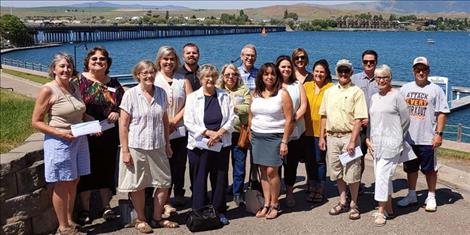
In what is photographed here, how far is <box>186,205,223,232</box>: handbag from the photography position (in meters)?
5.86

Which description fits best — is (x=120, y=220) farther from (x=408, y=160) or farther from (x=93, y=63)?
(x=408, y=160)

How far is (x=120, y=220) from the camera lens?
616 cm

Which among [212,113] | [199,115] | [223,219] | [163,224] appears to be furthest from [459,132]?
[163,224]

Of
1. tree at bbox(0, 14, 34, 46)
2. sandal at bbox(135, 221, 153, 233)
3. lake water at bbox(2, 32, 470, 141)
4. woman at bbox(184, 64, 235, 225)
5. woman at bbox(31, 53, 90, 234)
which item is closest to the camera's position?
woman at bbox(31, 53, 90, 234)

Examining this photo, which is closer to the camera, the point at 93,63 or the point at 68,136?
the point at 68,136

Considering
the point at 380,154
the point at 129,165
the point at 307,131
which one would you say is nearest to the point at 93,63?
the point at 129,165

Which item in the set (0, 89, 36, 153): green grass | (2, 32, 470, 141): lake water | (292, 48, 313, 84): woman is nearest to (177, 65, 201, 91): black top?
(292, 48, 313, 84): woman

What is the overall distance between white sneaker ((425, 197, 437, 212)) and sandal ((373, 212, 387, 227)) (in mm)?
681

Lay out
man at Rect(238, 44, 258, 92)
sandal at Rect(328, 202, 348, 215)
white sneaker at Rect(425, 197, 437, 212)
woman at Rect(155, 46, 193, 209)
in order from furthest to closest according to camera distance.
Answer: man at Rect(238, 44, 258, 92) → white sneaker at Rect(425, 197, 437, 212) → sandal at Rect(328, 202, 348, 215) → woman at Rect(155, 46, 193, 209)

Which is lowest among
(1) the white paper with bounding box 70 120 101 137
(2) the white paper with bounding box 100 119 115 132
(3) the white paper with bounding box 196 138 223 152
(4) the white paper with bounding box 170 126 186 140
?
(3) the white paper with bounding box 196 138 223 152

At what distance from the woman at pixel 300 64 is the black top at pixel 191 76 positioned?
1.23 m

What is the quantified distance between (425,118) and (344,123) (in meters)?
1.01

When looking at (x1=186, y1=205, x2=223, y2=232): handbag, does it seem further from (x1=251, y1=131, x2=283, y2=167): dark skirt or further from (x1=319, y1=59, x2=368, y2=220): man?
(x1=319, y1=59, x2=368, y2=220): man

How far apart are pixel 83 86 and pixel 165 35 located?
16275cm
